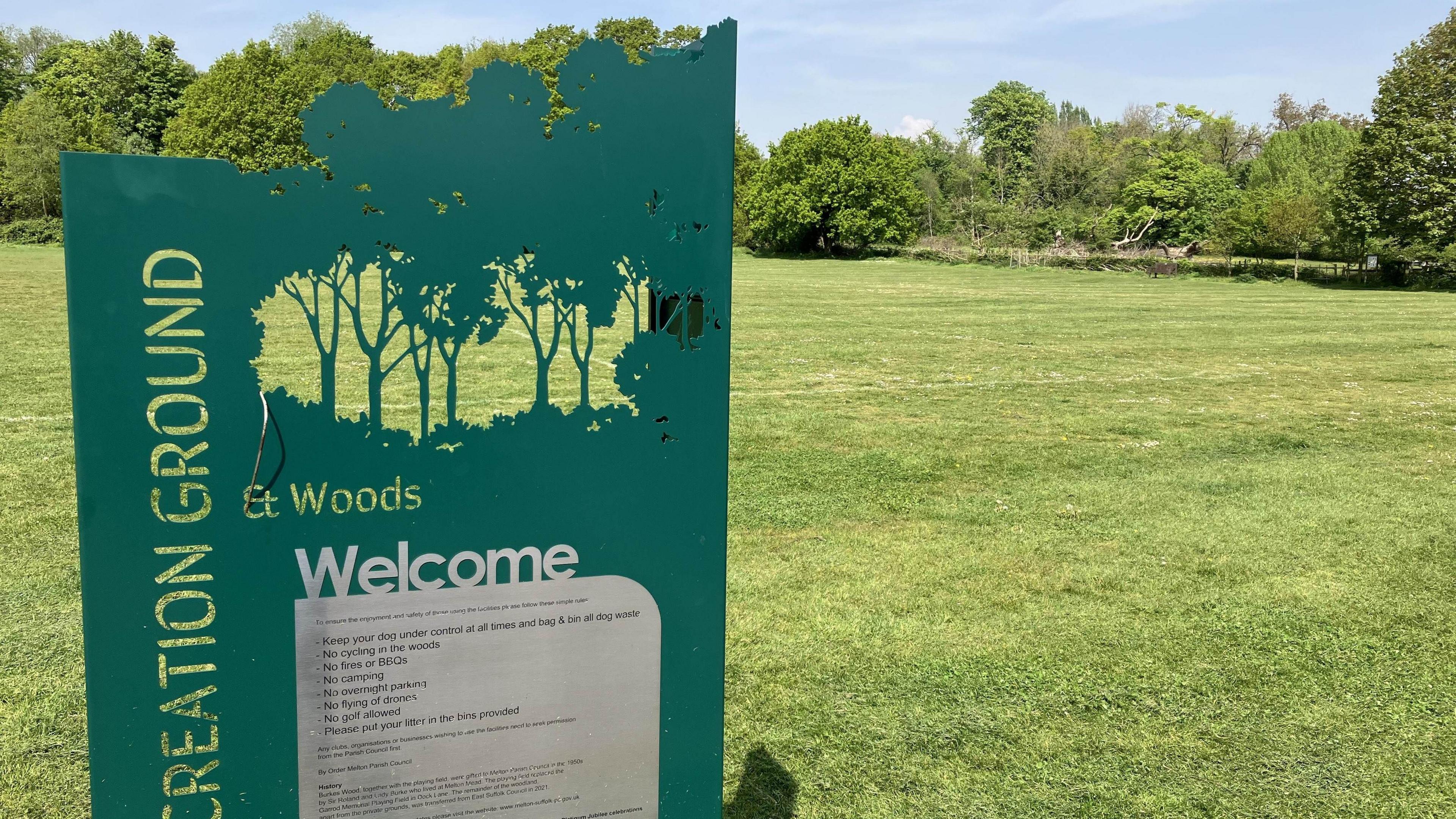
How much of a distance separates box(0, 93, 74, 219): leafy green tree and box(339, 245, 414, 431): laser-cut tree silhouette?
48.0m

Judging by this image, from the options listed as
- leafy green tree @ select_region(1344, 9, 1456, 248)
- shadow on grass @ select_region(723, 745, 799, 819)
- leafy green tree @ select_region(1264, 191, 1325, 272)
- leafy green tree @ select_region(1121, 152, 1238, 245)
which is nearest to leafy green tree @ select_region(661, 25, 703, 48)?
shadow on grass @ select_region(723, 745, 799, 819)

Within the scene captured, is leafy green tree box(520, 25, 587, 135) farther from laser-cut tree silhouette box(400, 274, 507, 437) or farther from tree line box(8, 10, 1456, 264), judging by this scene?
tree line box(8, 10, 1456, 264)

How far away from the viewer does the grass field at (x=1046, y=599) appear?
4.29 m

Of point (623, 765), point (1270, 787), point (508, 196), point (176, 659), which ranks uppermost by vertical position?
point (508, 196)

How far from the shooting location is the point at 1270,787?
424 cm

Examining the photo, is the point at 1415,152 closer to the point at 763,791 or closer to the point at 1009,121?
the point at 763,791

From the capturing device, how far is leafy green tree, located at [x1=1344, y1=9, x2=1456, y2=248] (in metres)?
40.6

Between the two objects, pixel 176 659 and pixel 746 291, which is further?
pixel 746 291

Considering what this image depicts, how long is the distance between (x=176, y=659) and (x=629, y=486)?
1.01m

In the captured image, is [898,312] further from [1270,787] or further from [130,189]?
[130,189]

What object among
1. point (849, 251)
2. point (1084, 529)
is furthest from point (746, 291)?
point (849, 251)

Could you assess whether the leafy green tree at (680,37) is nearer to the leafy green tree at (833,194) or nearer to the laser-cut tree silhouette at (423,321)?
the laser-cut tree silhouette at (423,321)

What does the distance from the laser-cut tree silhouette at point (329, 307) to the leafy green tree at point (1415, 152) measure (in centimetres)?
4714

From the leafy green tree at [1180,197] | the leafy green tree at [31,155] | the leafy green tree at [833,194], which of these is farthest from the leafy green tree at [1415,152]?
the leafy green tree at [31,155]
